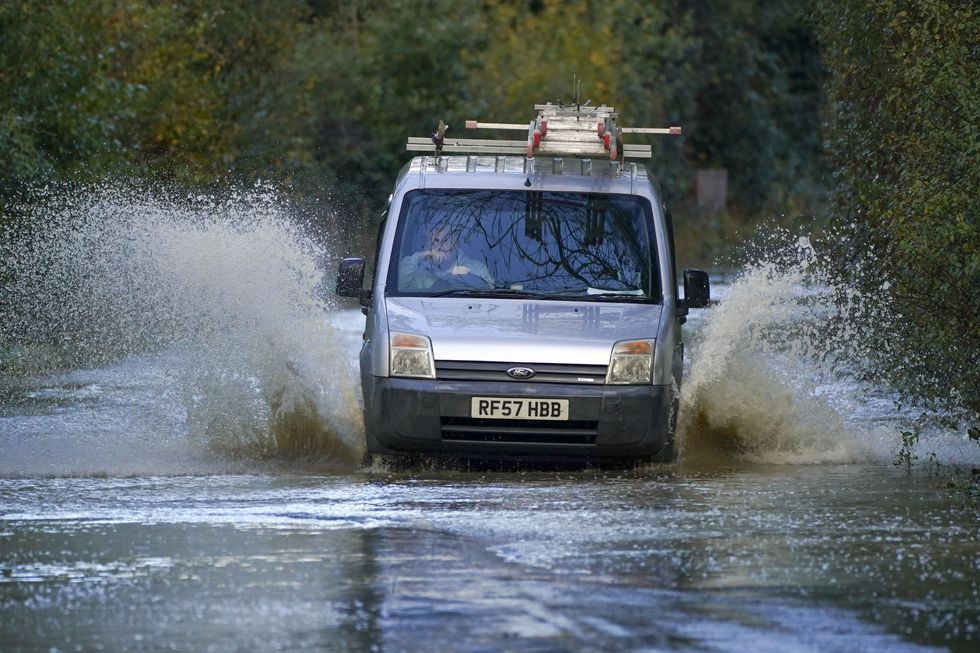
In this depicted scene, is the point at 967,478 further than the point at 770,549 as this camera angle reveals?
Yes

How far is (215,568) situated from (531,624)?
1797 mm

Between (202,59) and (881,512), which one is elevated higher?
(202,59)

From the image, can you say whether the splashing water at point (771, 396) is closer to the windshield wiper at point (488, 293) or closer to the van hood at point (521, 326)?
the van hood at point (521, 326)

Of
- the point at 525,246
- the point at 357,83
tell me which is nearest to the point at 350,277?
the point at 525,246

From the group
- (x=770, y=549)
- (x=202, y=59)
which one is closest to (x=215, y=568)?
(x=770, y=549)

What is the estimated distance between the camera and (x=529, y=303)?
1245 cm

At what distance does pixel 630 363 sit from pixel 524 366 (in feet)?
2.02

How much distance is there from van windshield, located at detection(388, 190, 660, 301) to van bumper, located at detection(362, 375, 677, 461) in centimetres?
88

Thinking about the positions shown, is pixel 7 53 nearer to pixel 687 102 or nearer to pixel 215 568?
pixel 215 568

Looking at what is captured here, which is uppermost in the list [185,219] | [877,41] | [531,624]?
[877,41]

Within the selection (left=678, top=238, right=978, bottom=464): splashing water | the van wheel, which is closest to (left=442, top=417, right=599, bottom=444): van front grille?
the van wheel

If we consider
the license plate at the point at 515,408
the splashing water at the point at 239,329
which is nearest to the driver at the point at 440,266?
the license plate at the point at 515,408

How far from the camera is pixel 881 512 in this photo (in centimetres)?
1064

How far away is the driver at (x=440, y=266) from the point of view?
12.6 meters
